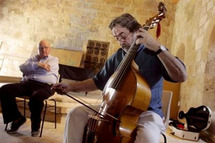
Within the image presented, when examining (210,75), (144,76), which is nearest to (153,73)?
(144,76)

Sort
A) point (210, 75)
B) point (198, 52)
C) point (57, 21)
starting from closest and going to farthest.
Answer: point (210, 75), point (198, 52), point (57, 21)

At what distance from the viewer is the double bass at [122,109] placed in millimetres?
942

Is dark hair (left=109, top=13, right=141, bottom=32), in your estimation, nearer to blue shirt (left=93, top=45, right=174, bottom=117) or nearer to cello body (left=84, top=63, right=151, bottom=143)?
blue shirt (left=93, top=45, right=174, bottom=117)

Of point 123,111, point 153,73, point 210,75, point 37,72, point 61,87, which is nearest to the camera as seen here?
point 123,111

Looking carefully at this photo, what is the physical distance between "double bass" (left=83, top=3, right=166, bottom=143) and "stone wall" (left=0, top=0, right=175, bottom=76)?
4.80 m

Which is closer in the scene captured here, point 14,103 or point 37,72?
point 14,103

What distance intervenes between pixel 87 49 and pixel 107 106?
479 cm

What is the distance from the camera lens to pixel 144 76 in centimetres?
113

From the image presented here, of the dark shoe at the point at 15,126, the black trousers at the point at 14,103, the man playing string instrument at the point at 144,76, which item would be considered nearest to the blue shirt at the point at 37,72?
the black trousers at the point at 14,103

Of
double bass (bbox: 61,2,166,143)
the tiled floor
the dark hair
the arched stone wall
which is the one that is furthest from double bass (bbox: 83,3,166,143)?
the arched stone wall

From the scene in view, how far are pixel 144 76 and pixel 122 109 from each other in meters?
0.25

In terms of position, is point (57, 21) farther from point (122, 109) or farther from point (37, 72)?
point (122, 109)

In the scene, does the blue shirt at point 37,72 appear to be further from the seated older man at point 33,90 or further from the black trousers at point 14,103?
the black trousers at point 14,103

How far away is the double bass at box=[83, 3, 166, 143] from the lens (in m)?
0.94
